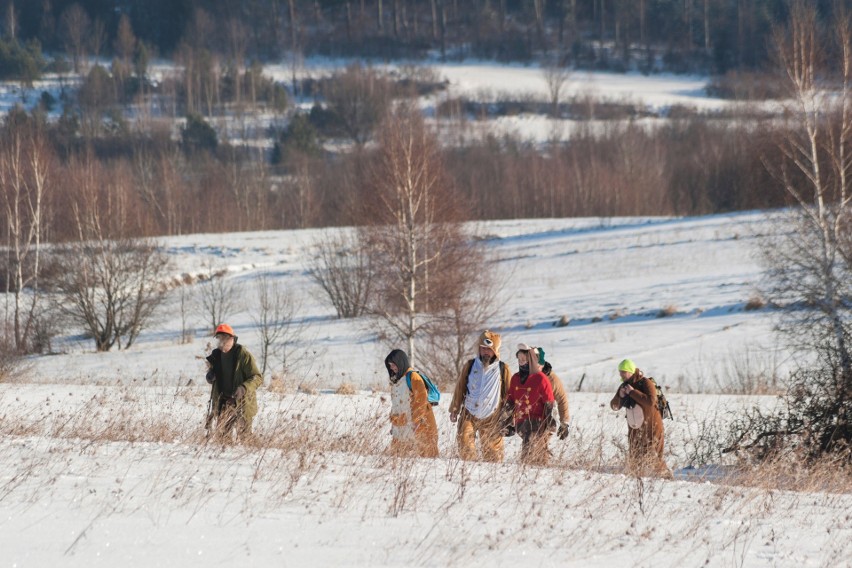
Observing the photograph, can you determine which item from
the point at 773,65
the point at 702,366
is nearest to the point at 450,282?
the point at 702,366

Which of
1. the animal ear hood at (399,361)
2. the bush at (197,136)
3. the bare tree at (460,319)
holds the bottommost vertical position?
the bare tree at (460,319)

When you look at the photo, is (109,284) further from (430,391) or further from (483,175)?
(483,175)

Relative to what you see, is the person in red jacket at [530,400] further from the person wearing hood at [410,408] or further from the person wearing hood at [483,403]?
the person wearing hood at [410,408]

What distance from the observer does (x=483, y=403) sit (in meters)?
10.1

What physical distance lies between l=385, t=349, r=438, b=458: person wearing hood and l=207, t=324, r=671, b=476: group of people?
0.03 ft

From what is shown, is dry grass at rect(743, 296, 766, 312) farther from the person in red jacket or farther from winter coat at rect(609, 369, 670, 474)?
the person in red jacket

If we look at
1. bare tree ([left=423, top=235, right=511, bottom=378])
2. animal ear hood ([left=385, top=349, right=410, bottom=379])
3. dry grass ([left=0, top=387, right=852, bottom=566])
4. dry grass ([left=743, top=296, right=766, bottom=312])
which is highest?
animal ear hood ([left=385, top=349, right=410, bottom=379])

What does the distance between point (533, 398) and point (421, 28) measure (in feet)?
458

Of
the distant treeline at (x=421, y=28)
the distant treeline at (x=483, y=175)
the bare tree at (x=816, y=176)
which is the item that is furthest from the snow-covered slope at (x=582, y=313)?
the distant treeline at (x=421, y=28)

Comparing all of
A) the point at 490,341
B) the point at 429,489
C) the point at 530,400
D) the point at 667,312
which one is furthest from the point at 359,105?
the point at 429,489

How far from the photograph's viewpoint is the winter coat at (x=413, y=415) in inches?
384

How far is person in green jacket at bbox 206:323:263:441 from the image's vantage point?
9867 mm

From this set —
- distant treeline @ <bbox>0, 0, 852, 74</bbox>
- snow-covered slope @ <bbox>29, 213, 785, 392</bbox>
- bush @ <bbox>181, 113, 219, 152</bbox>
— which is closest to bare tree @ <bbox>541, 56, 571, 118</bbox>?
distant treeline @ <bbox>0, 0, 852, 74</bbox>

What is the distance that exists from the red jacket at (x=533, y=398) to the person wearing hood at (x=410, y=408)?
96 cm
